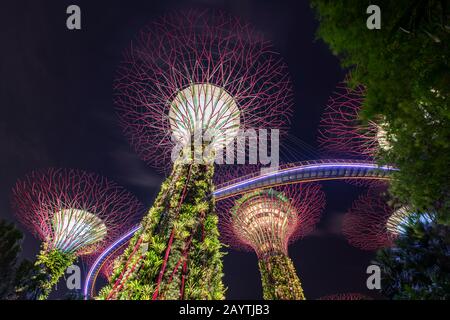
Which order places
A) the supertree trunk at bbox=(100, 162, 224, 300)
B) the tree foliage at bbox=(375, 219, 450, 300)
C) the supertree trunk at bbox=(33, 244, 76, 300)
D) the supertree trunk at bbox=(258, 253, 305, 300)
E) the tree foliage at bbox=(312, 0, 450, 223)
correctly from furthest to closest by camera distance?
the supertree trunk at bbox=(258, 253, 305, 300), the supertree trunk at bbox=(33, 244, 76, 300), the tree foliage at bbox=(375, 219, 450, 300), the supertree trunk at bbox=(100, 162, 224, 300), the tree foliage at bbox=(312, 0, 450, 223)

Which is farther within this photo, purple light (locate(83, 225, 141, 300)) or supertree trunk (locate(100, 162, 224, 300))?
purple light (locate(83, 225, 141, 300))

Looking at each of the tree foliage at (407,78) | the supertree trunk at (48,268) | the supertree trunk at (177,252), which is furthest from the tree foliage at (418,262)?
the supertree trunk at (48,268)

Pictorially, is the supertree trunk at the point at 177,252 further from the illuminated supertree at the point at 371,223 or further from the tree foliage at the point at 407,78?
the illuminated supertree at the point at 371,223

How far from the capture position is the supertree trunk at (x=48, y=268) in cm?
1559

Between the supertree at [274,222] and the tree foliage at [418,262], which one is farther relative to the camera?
the supertree at [274,222]

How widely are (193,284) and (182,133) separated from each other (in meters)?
6.28

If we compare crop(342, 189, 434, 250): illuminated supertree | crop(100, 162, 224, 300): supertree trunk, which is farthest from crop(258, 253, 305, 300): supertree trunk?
crop(100, 162, 224, 300): supertree trunk

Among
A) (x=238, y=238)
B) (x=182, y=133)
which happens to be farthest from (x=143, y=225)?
(x=238, y=238)

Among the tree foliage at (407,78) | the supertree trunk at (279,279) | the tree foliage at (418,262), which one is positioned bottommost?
the supertree trunk at (279,279)

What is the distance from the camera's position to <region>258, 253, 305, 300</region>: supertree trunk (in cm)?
1964

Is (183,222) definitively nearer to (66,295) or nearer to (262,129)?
(262,129)

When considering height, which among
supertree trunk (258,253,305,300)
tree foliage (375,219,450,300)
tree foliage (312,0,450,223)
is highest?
tree foliage (312,0,450,223)

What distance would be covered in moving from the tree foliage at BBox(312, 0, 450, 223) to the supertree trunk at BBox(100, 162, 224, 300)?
16.5 feet

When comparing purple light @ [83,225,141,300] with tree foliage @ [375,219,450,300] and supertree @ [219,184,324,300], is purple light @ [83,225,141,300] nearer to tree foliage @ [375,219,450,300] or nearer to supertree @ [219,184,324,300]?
supertree @ [219,184,324,300]
